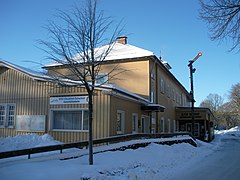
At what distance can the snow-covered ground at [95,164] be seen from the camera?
284 inches

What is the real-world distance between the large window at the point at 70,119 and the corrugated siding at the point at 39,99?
362 mm

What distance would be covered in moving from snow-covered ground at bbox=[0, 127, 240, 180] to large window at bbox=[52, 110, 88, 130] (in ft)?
5.49

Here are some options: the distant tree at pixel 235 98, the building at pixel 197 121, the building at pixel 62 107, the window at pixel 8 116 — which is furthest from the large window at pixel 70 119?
the distant tree at pixel 235 98

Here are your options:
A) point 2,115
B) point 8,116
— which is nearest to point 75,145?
point 8,116

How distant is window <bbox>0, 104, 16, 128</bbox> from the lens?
18609mm

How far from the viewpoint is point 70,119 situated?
1669cm

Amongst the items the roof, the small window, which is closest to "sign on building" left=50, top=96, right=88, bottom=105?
the roof

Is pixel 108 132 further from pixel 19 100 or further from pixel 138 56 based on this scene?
pixel 138 56

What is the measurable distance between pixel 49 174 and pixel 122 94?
378 inches

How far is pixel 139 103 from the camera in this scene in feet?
65.4

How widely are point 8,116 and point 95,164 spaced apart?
11894 millimetres

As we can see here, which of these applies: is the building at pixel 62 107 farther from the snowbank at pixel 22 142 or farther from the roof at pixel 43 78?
the snowbank at pixel 22 142

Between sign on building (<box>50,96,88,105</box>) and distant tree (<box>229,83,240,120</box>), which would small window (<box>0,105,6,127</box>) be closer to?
sign on building (<box>50,96,88,105</box>)

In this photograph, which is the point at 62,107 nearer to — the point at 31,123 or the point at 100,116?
the point at 31,123
